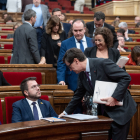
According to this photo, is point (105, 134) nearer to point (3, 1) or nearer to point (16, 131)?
point (16, 131)

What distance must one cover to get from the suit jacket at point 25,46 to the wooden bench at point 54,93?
33.0 inches

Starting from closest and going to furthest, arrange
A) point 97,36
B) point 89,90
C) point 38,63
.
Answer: point 89,90, point 97,36, point 38,63

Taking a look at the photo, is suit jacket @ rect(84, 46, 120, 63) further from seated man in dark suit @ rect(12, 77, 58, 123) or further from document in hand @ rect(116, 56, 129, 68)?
seated man in dark suit @ rect(12, 77, 58, 123)

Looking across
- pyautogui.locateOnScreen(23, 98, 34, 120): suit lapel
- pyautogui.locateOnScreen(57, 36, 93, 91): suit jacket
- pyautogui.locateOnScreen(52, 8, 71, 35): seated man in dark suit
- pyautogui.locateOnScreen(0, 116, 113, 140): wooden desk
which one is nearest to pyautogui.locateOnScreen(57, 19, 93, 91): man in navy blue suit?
pyautogui.locateOnScreen(57, 36, 93, 91): suit jacket

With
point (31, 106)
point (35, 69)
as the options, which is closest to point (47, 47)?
point (35, 69)

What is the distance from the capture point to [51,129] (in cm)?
141

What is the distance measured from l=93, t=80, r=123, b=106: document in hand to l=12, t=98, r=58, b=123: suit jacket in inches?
30.5

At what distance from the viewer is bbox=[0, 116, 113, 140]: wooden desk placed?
1331mm

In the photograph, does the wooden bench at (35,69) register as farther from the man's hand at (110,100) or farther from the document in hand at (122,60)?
the man's hand at (110,100)

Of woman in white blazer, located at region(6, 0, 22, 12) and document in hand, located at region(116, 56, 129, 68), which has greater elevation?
woman in white blazer, located at region(6, 0, 22, 12)

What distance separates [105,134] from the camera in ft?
5.08

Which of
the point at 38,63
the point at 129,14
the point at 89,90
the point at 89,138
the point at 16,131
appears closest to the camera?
the point at 16,131

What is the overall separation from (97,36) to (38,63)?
1.27 metres

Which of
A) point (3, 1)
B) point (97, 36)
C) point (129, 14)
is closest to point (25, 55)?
point (97, 36)
